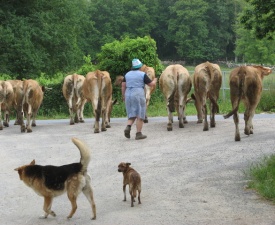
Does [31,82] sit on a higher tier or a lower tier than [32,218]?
higher

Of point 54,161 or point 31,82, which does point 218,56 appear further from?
point 54,161

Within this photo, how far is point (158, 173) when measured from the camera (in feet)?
42.9

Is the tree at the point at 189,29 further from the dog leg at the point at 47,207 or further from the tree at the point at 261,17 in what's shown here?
the dog leg at the point at 47,207

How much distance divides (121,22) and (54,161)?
89851 mm

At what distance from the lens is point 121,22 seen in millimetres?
103625

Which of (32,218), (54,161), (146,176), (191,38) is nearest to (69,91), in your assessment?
(54,161)

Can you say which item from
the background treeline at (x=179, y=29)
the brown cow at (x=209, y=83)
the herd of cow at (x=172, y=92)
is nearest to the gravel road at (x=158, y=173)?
the herd of cow at (x=172, y=92)

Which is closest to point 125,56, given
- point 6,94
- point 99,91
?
point 6,94

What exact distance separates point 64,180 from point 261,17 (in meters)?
7.31

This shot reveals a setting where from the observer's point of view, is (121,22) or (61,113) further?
(121,22)

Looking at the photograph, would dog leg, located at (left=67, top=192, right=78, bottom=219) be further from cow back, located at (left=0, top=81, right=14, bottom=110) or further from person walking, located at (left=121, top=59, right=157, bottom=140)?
cow back, located at (left=0, top=81, right=14, bottom=110)

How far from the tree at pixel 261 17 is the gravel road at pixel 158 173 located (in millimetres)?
2577

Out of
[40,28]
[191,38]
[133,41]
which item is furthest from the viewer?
[191,38]

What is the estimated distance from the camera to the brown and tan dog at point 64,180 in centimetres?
974
